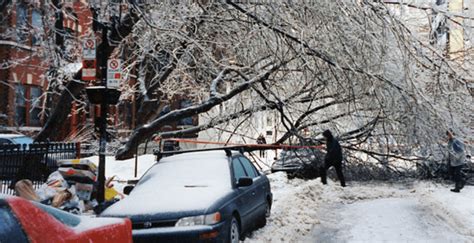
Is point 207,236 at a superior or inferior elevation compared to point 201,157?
inferior

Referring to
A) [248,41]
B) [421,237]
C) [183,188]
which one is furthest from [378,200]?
[183,188]

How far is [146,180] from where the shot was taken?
809 centimetres

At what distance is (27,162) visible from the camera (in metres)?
11.3

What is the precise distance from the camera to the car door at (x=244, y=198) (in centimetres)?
746

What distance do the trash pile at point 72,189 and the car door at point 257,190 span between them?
3018 mm

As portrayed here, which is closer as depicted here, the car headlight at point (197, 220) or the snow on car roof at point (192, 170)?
the car headlight at point (197, 220)

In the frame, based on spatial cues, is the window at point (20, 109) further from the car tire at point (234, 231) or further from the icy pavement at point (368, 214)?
the car tire at point (234, 231)

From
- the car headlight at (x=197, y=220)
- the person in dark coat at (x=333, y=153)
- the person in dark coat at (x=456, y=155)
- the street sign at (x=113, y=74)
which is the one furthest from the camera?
the person in dark coat at (x=333, y=153)

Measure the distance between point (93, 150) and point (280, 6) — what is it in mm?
10564

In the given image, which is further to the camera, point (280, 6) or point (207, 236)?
point (280, 6)

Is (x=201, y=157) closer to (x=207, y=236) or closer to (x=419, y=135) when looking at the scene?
(x=207, y=236)

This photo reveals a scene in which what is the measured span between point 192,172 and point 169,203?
1.40m

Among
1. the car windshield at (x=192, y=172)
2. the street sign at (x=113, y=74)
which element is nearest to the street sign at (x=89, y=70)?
the street sign at (x=113, y=74)

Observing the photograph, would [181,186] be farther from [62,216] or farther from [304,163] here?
[304,163]
